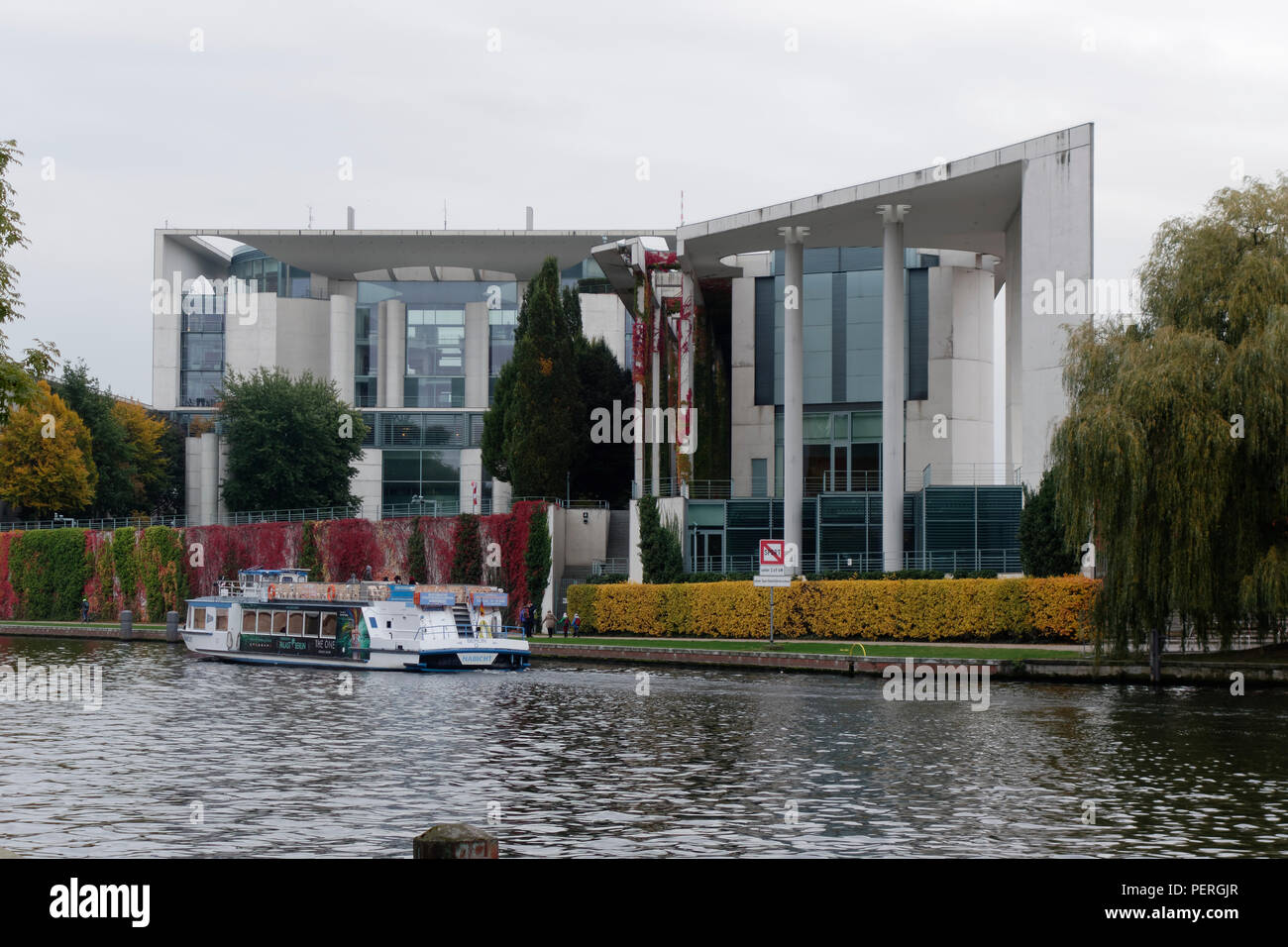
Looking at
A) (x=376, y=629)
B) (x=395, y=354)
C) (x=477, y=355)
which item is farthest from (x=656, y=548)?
(x=395, y=354)

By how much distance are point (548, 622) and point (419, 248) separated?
46.7m

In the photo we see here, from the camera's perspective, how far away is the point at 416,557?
234ft

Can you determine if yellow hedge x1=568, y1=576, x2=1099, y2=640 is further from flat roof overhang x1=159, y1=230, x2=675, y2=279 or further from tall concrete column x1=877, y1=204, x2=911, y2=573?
flat roof overhang x1=159, y1=230, x2=675, y2=279

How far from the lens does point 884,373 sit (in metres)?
59.9

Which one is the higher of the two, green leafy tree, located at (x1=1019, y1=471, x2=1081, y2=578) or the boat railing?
green leafy tree, located at (x1=1019, y1=471, x2=1081, y2=578)

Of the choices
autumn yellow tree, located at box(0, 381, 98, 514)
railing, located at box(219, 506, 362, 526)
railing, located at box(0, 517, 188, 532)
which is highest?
autumn yellow tree, located at box(0, 381, 98, 514)

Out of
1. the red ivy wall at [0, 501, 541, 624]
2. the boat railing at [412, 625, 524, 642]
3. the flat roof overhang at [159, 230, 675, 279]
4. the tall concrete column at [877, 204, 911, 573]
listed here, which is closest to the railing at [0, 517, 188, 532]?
the red ivy wall at [0, 501, 541, 624]

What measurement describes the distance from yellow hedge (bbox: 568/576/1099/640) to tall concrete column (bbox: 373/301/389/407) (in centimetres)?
4990

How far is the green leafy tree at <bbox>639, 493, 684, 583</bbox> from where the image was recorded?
6378cm

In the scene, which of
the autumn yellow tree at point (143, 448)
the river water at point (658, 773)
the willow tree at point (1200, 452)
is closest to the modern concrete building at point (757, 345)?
the autumn yellow tree at point (143, 448)

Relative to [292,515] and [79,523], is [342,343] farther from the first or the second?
[292,515]

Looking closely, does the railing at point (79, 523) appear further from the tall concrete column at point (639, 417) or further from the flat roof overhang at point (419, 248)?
the tall concrete column at point (639, 417)

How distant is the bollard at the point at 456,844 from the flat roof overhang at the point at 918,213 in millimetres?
49427

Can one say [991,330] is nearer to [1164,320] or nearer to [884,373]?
[884,373]
